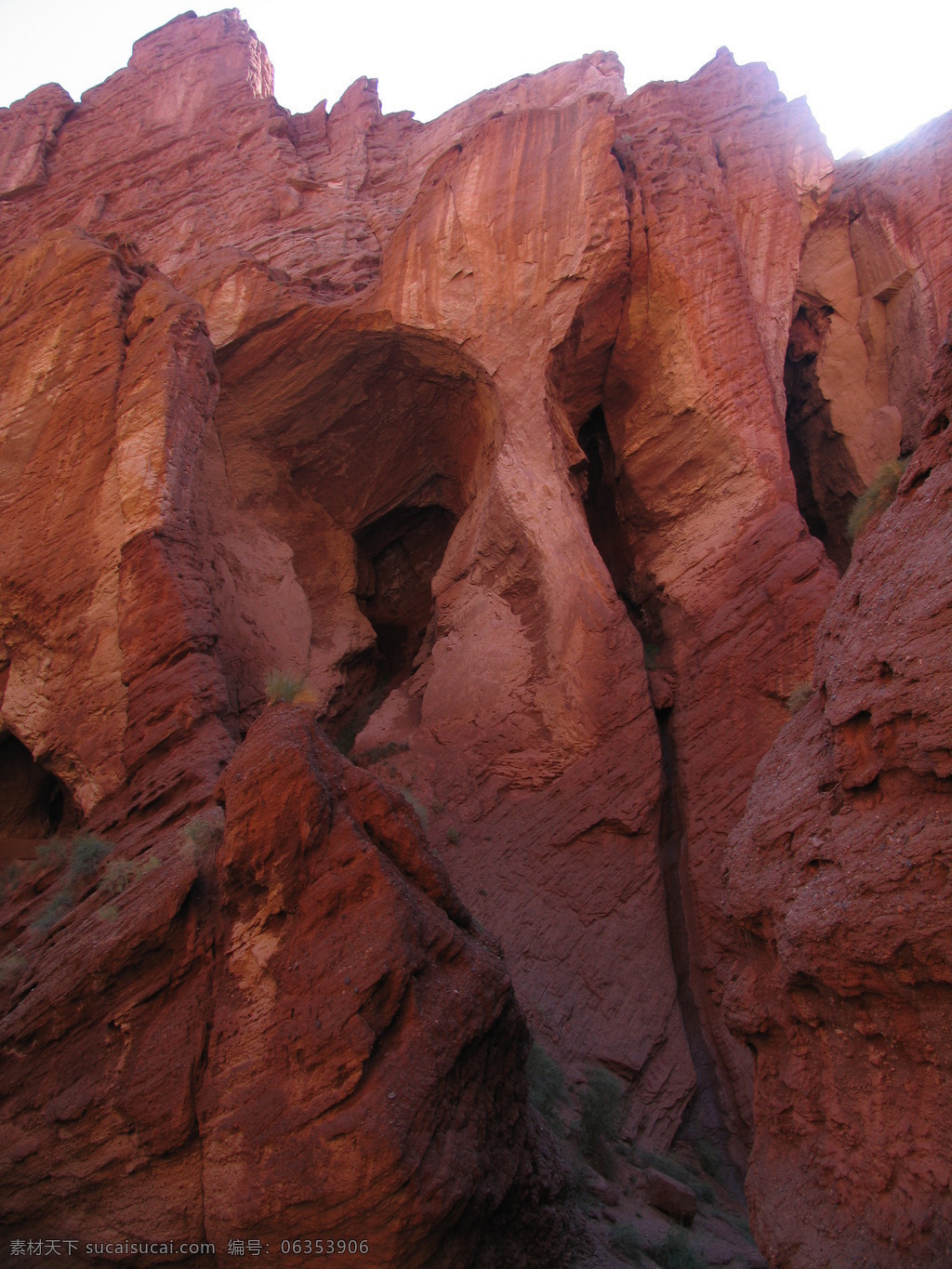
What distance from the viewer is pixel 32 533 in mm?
12414

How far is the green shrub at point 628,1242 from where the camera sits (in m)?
7.12

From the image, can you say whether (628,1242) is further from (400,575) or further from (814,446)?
(814,446)

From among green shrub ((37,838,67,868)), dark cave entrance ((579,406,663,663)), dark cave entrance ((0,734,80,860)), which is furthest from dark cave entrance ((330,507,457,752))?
green shrub ((37,838,67,868))

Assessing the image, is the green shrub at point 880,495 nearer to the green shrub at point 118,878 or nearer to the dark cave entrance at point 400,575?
the green shrub at point 118,878

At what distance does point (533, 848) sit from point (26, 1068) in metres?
7.17

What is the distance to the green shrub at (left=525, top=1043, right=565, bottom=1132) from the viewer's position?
887 cm

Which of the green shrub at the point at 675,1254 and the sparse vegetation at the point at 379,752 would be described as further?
the sparse vegetation at the point at 379,752

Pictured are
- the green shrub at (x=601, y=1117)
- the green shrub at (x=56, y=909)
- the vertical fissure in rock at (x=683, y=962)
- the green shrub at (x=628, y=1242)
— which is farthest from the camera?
the vertical fissure in rock at (x=683, y=962)

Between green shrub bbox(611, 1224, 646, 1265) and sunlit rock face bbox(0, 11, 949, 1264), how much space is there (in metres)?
1.17

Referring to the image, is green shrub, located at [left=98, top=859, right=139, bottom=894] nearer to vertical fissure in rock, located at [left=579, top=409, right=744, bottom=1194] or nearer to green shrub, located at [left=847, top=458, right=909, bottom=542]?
vertical fissure in rock, located at [left=579, top=409, right=744, bottom=1194]

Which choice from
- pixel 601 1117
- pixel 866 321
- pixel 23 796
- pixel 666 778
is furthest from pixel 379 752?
pixel 866 321

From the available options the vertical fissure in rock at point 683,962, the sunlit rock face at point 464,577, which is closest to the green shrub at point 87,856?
the sunlit rock face at point 464,577

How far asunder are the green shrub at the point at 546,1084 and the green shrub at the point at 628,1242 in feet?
4.61

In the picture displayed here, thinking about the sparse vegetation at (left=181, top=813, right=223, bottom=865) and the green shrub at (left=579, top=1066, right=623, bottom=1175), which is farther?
the green shrub at (left=579, top=1066, right=623, bottom=1175)
